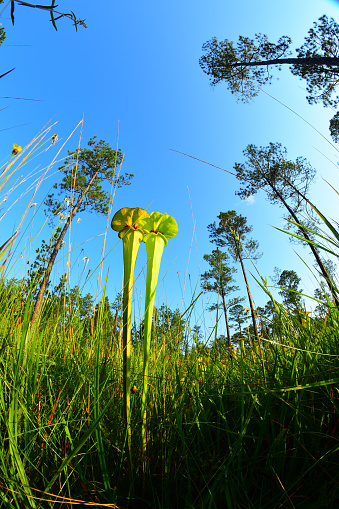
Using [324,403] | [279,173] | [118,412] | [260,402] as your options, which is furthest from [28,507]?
[279,173]

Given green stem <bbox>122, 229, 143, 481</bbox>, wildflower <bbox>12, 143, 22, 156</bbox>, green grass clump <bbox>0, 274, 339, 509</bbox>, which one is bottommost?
green grass clump <bbox>0, 274, 339, 509</bbox>

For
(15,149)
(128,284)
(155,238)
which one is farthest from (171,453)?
(15,149)

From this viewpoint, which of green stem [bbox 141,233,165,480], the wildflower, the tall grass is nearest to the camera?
the tall grass

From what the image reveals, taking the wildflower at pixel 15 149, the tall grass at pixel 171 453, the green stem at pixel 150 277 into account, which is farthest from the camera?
the wildflower at pixel 15 149

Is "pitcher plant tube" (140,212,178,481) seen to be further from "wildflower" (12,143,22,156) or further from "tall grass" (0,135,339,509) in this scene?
"wildflower" (12,143,22,156)

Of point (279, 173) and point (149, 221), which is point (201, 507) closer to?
point (149, 221)

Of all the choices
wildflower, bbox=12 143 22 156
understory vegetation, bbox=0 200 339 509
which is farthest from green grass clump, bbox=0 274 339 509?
wildflower, bbox=12 143 22 156

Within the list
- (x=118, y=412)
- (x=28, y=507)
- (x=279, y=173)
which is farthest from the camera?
(x=279, y=173)

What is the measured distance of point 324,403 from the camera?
875 millimetres

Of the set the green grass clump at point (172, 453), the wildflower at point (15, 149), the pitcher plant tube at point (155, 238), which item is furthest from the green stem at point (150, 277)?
the wildflower at point (15, 149)

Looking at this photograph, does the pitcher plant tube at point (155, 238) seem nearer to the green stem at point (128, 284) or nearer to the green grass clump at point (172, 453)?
the green stem at point (128, 284)

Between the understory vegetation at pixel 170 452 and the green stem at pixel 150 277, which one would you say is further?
the green stem at pixel 150 277

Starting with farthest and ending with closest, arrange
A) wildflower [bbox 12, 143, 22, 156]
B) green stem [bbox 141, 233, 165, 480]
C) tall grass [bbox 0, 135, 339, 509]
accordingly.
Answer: wildflower [bbox 12, 143, 22, 156] < green stem [bbox 141, 233, 165, 480] < tall grass [bbox 0, 135, 339, 509]

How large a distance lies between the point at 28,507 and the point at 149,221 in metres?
0.77
